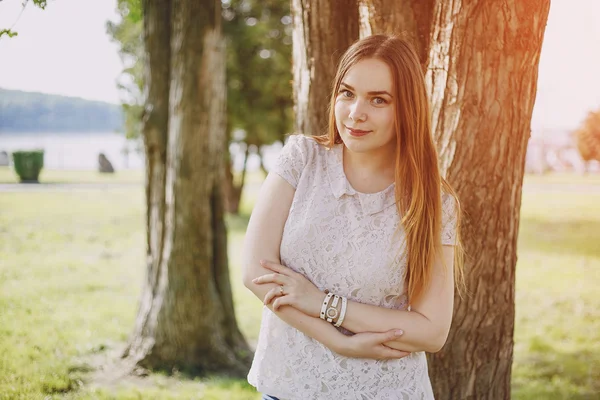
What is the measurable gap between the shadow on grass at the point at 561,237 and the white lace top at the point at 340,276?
10.5 m

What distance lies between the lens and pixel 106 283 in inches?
335

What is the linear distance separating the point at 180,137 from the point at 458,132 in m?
3.04

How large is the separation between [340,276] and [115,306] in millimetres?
5896

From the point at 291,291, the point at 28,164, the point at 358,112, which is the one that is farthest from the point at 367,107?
the point at 28,164

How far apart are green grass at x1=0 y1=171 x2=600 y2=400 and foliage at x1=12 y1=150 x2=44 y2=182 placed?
445 cm

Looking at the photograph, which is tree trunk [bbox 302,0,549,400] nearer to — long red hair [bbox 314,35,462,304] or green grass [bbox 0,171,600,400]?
long red hair [bbox 314,35,462,304]

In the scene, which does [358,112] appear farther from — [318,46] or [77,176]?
[77,176]

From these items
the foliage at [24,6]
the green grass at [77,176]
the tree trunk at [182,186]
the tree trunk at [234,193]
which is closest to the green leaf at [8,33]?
the foliage at [24,6]

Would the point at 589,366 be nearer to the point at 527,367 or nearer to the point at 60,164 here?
the point at 527,367

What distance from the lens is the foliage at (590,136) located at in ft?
39.7

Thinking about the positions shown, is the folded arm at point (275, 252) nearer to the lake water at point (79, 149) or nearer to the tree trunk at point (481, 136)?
the tree trunk at point (481, 136)

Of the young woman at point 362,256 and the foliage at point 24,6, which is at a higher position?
the foliage at point 24,6

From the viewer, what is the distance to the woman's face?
204cm

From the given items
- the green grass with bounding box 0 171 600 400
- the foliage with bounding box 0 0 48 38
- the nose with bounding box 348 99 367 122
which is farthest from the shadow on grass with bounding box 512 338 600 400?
the foliage with bounding box 0 0 48 38
